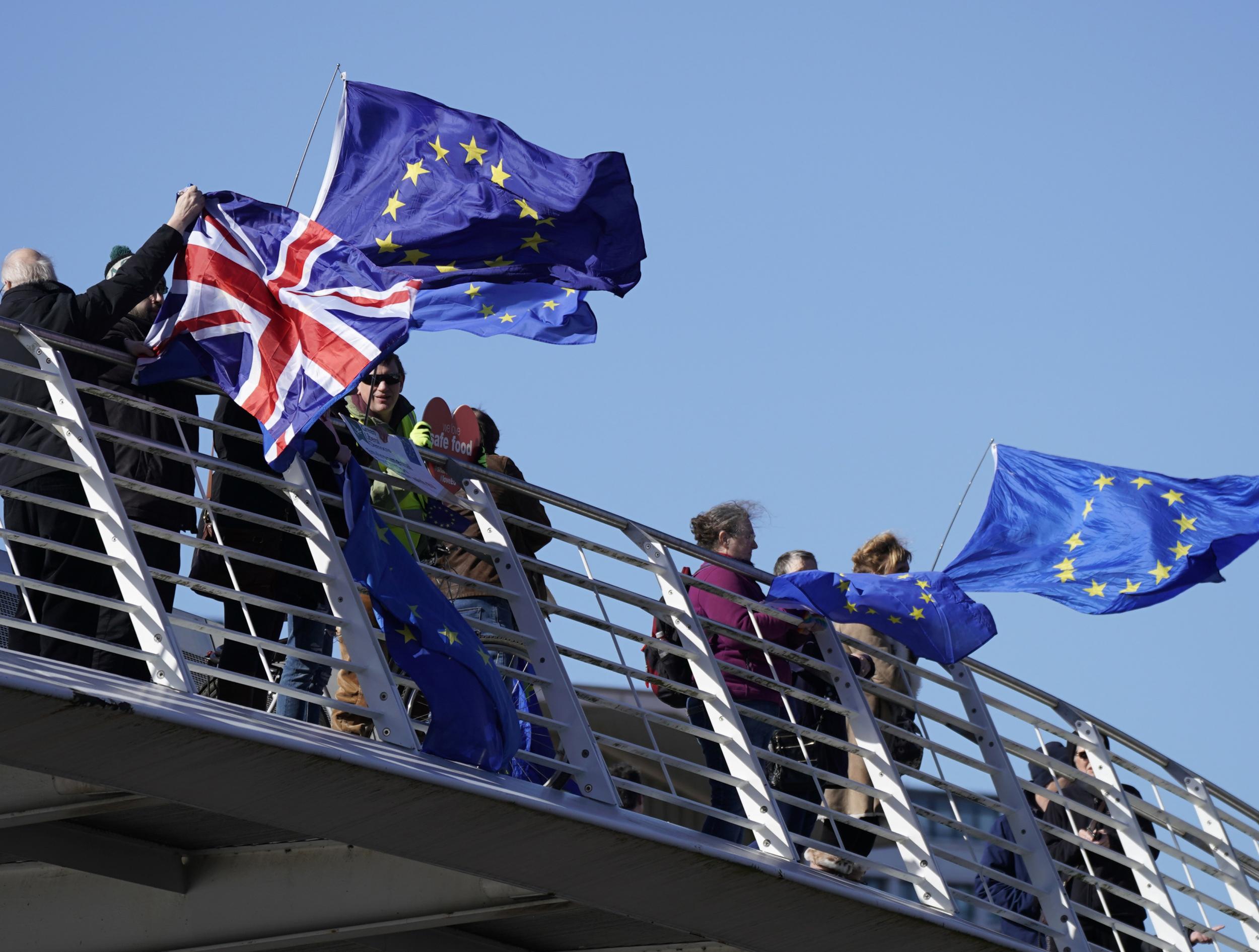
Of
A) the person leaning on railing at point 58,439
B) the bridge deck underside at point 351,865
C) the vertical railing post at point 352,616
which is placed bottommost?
the bridge deck underside at point 351,865

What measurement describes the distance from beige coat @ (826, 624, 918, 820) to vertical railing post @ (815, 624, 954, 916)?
985 millimetres

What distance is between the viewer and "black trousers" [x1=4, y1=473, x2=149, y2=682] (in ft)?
21.1

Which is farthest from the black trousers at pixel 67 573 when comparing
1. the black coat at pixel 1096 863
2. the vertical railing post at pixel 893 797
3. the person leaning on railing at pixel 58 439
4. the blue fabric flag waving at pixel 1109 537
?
the black coat at pixel 1096 863

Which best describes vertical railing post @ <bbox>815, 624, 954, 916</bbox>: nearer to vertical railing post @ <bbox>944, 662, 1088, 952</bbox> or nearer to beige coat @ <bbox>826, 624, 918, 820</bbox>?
vertical railing post @ <bbox>944, 662, 1088, 952</bbox>

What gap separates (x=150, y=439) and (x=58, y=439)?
354 millimetres

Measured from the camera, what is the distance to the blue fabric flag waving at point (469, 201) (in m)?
9.04

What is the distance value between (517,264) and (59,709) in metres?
4.44

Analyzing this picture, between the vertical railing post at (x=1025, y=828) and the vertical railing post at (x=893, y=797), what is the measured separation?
79 centimetres

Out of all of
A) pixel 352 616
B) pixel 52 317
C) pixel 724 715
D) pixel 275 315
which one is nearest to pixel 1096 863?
pixel 724 715

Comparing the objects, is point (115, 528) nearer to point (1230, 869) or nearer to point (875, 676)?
point (875, 676)

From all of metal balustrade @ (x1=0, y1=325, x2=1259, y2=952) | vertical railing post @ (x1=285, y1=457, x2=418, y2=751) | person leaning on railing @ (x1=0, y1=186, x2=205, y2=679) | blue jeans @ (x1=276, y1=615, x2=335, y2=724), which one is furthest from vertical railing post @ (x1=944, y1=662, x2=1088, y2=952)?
person leaning on railing @ (x1=0, y1=186, x2=205, y2=679)

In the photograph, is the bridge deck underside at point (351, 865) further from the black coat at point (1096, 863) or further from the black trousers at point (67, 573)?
the black coat at point (1096, 863)

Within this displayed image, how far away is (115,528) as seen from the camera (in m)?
5.88

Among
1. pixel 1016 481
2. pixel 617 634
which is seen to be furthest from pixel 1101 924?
pixel 617 634
